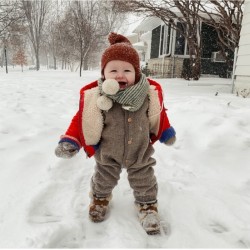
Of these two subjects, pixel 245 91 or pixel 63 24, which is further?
pixel 63 24

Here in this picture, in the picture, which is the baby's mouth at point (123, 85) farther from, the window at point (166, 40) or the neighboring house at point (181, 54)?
the window at point (166, 40)

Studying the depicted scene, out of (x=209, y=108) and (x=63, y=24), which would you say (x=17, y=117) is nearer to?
(x=209, y=108)

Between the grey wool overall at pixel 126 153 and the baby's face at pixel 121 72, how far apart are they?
16 cm

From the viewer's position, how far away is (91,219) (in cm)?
181

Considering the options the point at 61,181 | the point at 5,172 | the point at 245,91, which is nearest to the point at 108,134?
the point at 61,181

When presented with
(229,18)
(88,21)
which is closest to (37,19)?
(88,21)

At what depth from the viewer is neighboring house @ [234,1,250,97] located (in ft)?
22.8

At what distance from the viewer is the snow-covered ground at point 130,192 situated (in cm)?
164

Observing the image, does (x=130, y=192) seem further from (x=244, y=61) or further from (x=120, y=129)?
(x=244, y=61)

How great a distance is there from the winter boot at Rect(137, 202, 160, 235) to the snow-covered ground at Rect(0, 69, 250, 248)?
5cm

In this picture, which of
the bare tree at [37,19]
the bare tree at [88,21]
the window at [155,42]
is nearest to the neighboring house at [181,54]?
the window at [155,42]

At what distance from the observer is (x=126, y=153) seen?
5.91 ft

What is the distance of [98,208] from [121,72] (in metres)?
0.96

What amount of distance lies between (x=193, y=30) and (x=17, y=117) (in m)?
10.5
